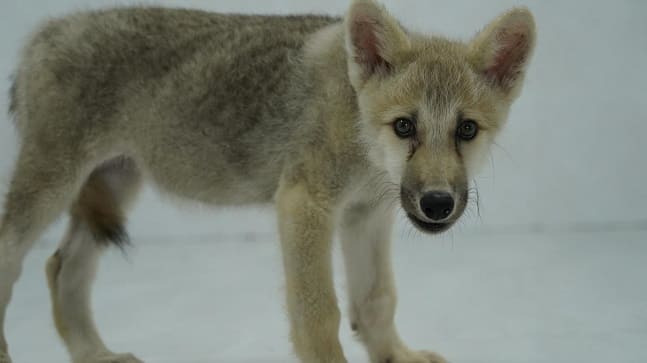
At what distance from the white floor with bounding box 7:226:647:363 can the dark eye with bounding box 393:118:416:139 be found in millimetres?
837

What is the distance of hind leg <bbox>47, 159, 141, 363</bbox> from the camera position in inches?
186

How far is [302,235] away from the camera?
3.84 metres

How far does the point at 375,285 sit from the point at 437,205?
3.80ft

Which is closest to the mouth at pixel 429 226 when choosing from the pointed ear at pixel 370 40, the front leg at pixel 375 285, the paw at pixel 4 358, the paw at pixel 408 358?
the pointed ear at pixel 370 40

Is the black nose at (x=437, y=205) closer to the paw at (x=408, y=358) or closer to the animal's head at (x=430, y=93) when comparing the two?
the animal's head at (x=430, y=93)

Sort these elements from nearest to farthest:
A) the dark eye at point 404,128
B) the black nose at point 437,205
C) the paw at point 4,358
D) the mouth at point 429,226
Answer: the black nose at point 437,205
the mouth at point 429,226
the dark eye at point 404,128
the paw at point 4,358

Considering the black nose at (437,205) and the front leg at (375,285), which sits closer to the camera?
the black nose at (437,205)

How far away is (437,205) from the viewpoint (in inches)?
133

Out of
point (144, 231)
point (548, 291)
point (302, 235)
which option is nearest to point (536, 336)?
point (548, 291)

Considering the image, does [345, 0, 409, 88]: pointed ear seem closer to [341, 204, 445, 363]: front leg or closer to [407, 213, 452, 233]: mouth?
[407, 213, 452, 233]: mouth

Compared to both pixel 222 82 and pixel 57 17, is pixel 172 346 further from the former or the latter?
pixel 57 17

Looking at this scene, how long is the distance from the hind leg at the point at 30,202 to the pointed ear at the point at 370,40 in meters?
1.59

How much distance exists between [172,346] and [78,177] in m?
1.18

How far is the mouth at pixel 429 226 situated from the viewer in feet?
11.4
